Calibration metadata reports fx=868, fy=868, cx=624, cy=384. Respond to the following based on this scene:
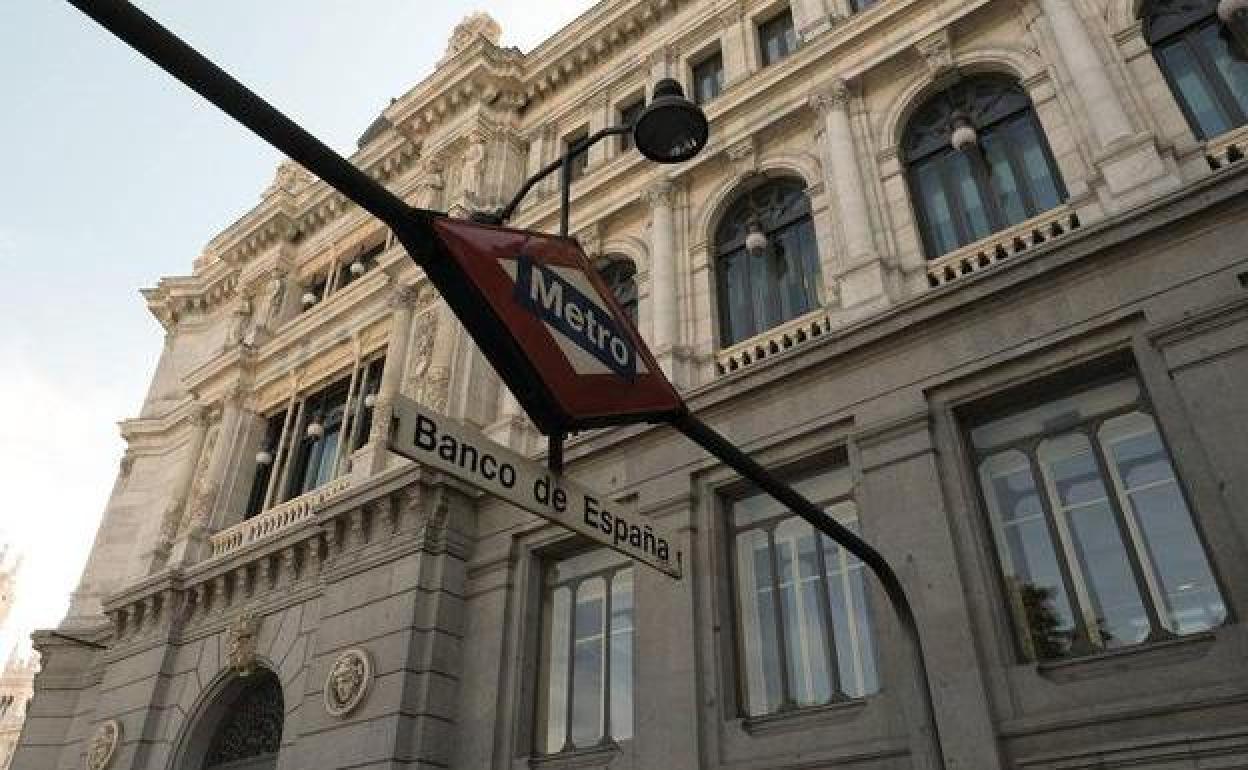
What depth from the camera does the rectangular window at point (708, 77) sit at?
17672 millimetres

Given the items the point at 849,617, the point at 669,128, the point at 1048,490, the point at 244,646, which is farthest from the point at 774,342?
the point at 244,646

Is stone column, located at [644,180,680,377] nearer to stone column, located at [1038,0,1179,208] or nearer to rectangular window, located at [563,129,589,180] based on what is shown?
rectangular window, located at [563,129,589,180]

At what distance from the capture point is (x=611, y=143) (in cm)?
1838

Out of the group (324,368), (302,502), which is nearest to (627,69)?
(324,368)

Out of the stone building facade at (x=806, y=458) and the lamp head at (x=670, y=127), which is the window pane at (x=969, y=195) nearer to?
the stone building facade at (x=806, y=458)

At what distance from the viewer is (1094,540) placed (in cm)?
924

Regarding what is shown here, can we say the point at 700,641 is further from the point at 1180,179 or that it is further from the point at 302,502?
the point at 302,502

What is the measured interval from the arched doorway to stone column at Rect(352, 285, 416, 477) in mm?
4343

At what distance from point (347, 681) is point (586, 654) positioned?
390cm

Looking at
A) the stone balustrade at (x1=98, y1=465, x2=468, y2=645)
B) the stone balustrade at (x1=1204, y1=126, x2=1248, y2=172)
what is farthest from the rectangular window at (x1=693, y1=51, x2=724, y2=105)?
the stone balustrade at (x1=98, y1=465, x2=468, y2=645)

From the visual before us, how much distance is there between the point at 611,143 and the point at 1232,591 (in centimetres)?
1385

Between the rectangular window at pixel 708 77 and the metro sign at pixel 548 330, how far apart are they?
43.4ft

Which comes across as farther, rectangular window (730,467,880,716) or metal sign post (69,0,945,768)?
rectangular window (730,467,880,716)

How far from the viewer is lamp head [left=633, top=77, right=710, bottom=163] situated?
251 inches
